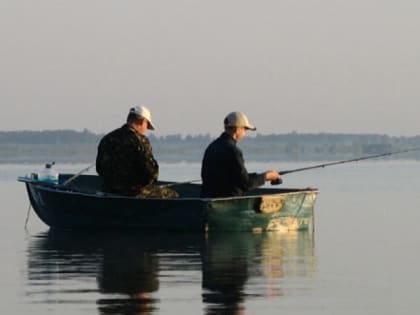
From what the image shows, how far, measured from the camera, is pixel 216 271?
13.3 meters

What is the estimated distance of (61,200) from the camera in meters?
19.7

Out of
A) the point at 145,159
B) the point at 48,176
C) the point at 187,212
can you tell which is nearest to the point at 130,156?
the point at 145,159

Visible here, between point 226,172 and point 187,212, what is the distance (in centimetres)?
65

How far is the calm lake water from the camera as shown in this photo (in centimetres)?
1094

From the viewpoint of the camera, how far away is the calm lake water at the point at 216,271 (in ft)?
35.9

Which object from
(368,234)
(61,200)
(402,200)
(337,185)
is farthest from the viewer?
(337,185)

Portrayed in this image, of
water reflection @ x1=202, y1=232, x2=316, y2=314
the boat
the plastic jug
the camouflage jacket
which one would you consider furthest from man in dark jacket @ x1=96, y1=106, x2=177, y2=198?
the plastic jug

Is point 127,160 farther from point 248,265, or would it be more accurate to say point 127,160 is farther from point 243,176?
point 248,265

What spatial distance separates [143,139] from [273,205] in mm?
1688

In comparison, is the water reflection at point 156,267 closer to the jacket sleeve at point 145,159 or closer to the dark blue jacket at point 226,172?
the dark blue jacket at point 226,172

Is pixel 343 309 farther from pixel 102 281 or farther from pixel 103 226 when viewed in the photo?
pixel 103 226

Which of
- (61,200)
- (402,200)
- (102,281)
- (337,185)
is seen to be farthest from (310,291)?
(337,185)

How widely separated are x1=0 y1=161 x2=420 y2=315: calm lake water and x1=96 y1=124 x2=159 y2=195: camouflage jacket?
61 centimetres

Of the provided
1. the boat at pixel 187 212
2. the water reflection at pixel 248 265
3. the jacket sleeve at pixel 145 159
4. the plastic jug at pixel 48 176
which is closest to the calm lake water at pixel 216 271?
the water reflection at pixel 248 265
